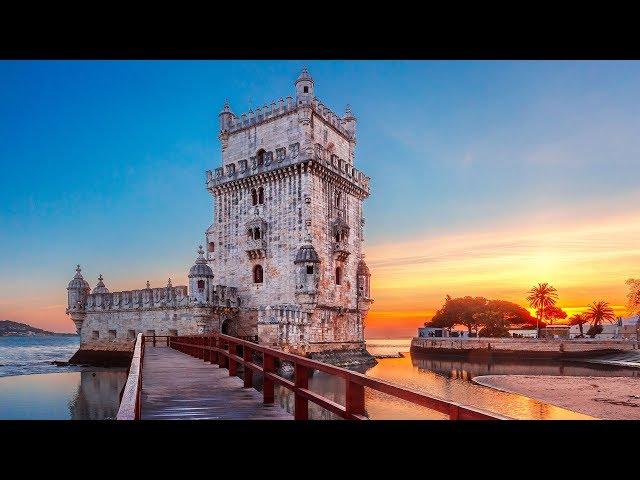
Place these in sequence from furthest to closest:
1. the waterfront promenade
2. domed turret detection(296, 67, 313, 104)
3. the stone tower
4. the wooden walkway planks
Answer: domed turret detection(296, 67, 313, 104)
the stone tower
the wooden walkway planks
the waterfront promenade

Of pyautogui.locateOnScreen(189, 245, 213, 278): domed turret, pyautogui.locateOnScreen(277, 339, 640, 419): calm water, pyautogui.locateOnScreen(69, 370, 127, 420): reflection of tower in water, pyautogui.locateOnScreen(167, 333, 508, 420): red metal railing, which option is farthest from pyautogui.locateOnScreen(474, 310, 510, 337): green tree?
pyautogui.locateOnScreen(167, 333, 508, 420): red metal railing

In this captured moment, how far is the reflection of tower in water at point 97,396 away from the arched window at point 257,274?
10.7m

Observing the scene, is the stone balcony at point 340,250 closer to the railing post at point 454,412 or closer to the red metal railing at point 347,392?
the red metal railing at point 347,392

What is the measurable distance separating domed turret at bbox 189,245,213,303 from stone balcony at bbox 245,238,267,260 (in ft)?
10.8

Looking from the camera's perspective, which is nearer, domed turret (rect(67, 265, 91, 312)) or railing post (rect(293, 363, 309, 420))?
railing post (rect(293, 363, 309, 420))

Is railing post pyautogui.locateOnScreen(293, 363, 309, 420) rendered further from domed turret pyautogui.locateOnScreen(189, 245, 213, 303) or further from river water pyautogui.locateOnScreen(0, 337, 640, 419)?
domed turret pyautogui.locateOnScreen(189, 245, 213, 303)

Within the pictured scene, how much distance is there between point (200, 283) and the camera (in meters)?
33.2

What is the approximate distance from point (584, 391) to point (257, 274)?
69.8ft

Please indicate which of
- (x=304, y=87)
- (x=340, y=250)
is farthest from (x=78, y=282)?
(x=304, y=87)

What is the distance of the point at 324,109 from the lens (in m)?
36.9

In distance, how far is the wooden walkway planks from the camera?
26.5 ft
